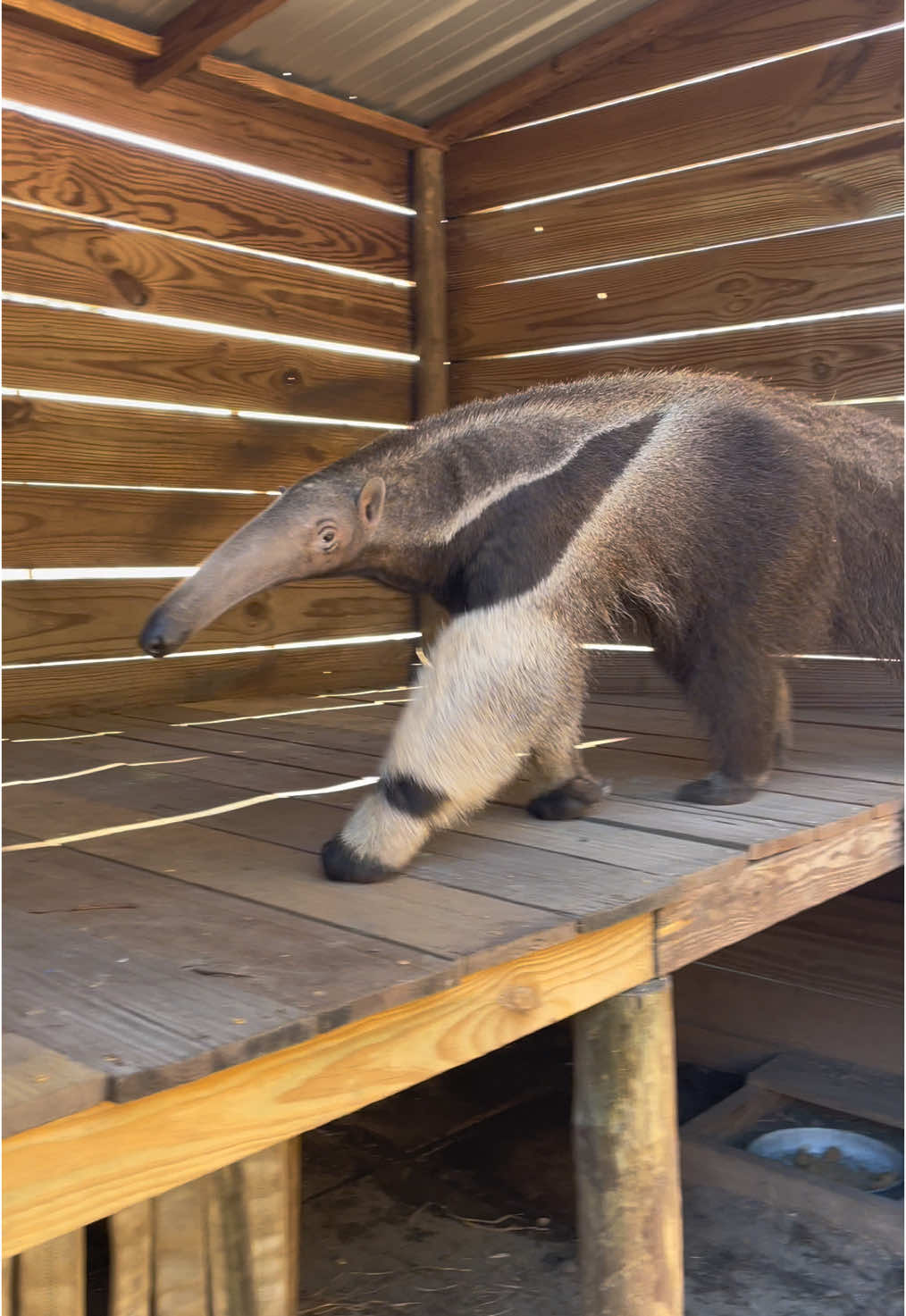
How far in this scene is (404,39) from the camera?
4.52 m

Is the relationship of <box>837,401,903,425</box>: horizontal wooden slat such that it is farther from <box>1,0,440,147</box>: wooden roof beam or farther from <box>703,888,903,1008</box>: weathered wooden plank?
<box>1,0,440,147</box>: wooden roof beam

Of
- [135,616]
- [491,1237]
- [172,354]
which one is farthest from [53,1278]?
[172,354]

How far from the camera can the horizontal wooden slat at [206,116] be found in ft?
13.8

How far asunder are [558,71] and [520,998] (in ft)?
13.4

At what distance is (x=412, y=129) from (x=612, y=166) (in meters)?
0.88

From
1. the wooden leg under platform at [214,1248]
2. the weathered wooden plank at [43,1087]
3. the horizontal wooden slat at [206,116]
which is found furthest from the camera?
the horizontal wooden slat at [206,116]

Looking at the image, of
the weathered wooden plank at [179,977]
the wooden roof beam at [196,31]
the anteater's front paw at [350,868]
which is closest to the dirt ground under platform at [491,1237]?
the anteater's front paw at [350,868]

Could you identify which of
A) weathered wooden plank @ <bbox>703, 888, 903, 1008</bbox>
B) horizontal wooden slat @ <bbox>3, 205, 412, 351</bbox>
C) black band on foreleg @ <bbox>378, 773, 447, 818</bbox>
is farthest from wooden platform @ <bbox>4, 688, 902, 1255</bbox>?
horizontal wooden slat @ <bbox>3, 205, 412, 351</bbox>

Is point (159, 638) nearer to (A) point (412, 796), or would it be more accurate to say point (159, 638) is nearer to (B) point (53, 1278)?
(A) point (412, 796)

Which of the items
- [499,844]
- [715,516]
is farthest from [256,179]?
[499,844]

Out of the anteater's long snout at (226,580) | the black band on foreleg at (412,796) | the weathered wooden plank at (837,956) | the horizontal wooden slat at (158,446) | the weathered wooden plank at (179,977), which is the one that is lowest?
the weathered wooden plank at (837,956)

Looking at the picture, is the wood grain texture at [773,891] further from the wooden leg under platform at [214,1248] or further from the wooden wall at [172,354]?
the wooden wall at [172,354]

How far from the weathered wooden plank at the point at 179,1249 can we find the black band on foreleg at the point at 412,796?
744 mm

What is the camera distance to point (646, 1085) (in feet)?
8.09
